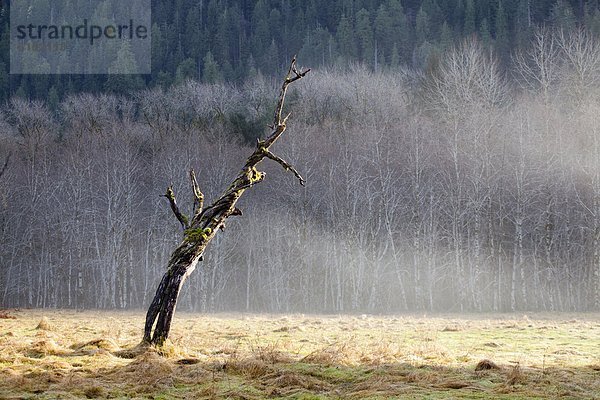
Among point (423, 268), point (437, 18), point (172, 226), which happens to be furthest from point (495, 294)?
point (437, 18)

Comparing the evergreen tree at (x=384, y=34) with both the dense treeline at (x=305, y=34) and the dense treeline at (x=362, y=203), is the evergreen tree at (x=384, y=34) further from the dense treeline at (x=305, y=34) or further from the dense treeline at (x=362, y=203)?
the dense treeline at (x=362, y=203)

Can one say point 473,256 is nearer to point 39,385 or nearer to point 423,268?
point 423,268

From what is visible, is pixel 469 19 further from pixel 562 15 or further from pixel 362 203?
pixel 362 203

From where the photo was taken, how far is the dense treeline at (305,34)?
234 ft

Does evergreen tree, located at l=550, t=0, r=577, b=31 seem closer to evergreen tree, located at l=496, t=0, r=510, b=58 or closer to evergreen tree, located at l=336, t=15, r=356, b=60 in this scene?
evergreen tree, located at l=496, t=0, r=510, b=58

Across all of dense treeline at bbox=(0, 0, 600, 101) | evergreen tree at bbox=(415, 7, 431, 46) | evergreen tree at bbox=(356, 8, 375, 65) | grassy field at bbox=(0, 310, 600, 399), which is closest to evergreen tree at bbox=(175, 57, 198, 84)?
dense treeline at bbox=(0, 0, 600, 101)

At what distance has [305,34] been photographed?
88.4m

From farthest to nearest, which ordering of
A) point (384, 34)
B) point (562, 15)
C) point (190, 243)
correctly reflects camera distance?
point (384, 34)
point (562, 15)
point (190, 243)

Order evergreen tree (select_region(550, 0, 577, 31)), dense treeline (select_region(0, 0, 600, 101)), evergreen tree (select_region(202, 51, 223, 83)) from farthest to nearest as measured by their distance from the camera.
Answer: evergreen tree (select_region(202, 51, 223, 83))
dense treeline (select_region(0, 0, 600, 101))
evergreen tree (select_region(550, 0, 577, 31))

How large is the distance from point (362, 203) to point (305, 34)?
54151 millimetres

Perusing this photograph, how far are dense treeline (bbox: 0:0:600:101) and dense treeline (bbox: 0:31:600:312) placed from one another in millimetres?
25117

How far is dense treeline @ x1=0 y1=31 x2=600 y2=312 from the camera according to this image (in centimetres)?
3684

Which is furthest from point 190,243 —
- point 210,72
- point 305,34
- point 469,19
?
point 305,34

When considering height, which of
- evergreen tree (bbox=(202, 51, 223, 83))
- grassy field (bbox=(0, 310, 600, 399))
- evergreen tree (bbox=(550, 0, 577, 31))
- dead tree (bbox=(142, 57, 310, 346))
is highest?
evergreen tree (bbox=(550, 0, 577, 31))
